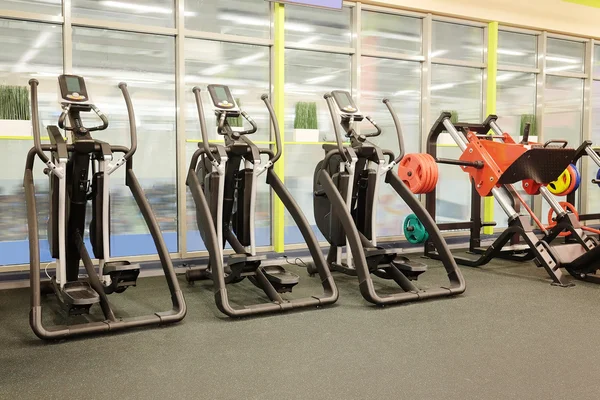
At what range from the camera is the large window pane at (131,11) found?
18.8 feet

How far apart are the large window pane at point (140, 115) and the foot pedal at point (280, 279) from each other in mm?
1902

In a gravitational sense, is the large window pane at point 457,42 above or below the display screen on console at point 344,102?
above

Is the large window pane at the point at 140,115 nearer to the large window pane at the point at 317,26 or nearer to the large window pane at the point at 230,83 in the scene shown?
the large window pane at the point at 230,83

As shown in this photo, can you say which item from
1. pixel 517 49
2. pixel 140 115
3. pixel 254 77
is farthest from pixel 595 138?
pixel 140 115

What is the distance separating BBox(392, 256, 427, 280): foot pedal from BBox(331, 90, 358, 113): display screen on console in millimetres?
1442

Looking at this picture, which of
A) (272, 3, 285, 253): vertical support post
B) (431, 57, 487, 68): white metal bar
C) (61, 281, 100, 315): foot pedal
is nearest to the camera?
(61, 281, 100, 315): foot pedal

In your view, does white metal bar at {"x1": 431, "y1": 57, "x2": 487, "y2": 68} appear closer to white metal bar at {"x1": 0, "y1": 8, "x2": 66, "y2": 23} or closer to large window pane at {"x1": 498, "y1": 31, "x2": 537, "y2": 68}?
large window pane at {"x1": 498, "y1": 31, "x2": 537, "y2": 68}

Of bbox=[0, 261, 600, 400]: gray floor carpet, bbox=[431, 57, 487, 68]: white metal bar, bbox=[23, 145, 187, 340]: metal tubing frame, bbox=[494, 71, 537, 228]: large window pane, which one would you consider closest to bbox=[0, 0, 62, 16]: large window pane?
bbox=[23, 145, 187, 340]: metal tubing frame

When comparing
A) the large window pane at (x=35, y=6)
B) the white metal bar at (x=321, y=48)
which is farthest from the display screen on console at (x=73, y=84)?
the white metal bar at (x=321, y=48)

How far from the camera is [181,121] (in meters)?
6.02

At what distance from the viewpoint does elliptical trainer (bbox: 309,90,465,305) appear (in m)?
4.65

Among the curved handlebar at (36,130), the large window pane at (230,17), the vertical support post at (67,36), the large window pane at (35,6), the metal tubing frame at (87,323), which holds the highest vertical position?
the large window pane at (230,17)

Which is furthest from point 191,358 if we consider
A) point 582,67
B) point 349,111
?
point 582,67

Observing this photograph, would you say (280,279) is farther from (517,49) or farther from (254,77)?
(517,49)
